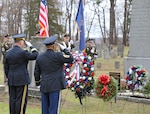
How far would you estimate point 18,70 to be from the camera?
6.94m

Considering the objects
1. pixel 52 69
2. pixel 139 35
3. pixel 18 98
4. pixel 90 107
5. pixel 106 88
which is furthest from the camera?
pixel 139 35

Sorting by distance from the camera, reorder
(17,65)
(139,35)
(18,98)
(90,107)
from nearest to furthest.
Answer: (17,65) < (18,98) < (90,107) < (139,35)

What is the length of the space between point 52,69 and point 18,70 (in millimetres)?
969

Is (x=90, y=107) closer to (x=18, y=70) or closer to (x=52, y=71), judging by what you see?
(x=18, y=70)

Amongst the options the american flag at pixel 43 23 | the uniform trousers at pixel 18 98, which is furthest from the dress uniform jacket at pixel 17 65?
the american flag at pixel 43 23

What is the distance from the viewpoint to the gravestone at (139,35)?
1173cm

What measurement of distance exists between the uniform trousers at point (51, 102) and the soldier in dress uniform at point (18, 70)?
69cm

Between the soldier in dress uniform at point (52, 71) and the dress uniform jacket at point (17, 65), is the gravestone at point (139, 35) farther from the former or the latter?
the soldier in dress uniform at point (52, 71)

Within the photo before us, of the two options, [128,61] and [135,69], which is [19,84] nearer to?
[135,69]

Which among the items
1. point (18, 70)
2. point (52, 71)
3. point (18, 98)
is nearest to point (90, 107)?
point (18, 98)

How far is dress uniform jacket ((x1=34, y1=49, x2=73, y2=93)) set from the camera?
627cm

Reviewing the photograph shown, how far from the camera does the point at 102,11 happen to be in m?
55.9

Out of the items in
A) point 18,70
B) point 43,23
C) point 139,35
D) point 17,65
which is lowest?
point 18,70

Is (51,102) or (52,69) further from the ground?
(52,69)
